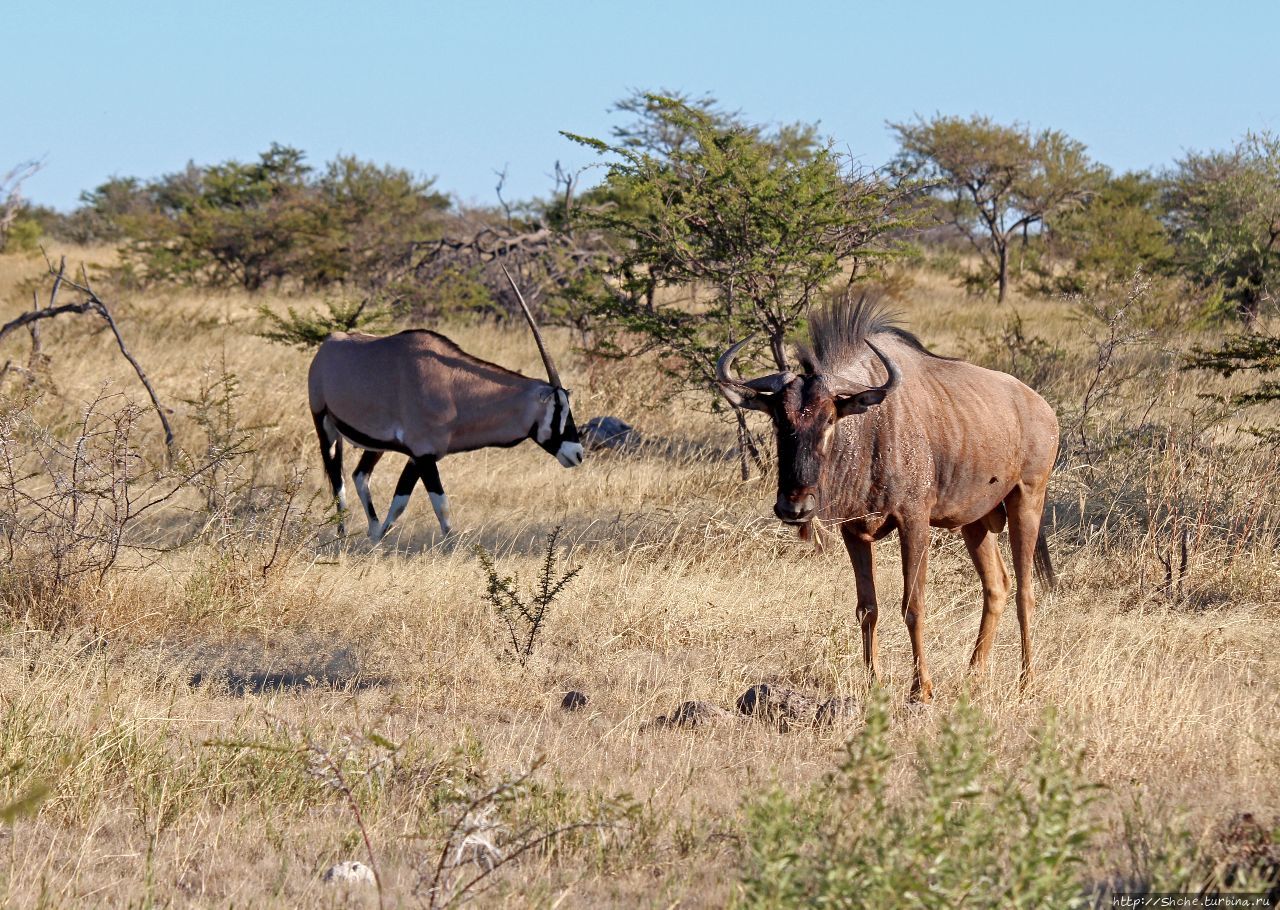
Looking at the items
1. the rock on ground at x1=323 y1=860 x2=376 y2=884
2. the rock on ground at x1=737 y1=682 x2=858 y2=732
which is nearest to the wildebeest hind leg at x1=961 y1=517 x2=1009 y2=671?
the rock on ground at x1=737 y1=682 x2=858 y2=732

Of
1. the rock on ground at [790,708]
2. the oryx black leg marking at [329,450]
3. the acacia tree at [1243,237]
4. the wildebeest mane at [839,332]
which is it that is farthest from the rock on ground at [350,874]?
the acacia tree at [1243,237]

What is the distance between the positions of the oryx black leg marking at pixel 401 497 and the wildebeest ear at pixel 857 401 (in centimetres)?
519

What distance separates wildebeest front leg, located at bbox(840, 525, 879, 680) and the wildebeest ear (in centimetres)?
57

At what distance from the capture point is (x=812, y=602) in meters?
6.88

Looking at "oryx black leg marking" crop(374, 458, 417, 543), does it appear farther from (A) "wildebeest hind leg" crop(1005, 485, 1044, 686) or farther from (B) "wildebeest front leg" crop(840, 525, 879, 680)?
(A) "wildebeest hind leg" crop(1005, 485, 1044, 686)

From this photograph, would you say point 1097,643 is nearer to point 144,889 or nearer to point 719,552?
point 719,552

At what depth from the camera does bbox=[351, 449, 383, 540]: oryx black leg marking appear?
32.3 feet

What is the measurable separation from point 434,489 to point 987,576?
15.6 ft

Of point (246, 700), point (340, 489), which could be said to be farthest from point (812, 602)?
point (340, 489)

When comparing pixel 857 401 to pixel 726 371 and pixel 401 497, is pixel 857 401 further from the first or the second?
pixel 401 497

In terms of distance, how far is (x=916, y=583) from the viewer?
17.7 feet

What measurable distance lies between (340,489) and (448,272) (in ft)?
30.8

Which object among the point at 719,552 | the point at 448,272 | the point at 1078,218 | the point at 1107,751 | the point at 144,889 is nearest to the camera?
the point at 144,889

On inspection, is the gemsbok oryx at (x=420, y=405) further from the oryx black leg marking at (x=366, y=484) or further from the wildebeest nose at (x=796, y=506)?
the wildebeest nose at (x=796, y=506)
